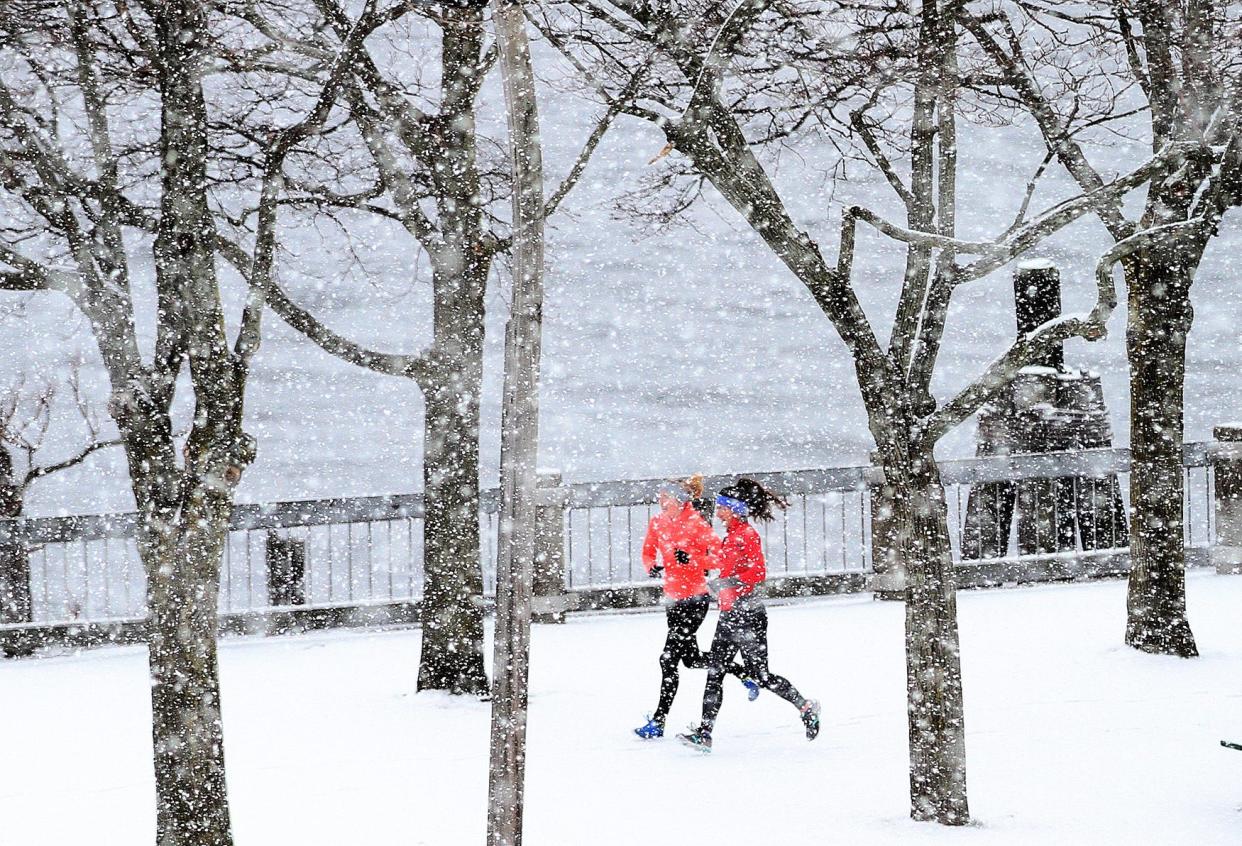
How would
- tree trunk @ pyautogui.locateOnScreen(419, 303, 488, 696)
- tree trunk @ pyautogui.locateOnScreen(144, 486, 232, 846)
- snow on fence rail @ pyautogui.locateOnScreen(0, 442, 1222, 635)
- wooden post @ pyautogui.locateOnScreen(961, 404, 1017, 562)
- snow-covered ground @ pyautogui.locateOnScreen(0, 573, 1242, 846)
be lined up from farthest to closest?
1. wooden post @ pyautogui.locateOnScreen(961, 404, 1017, 562)
2. snow on fence rail @ pyautogui.locateOnScreen(0, 442, 1222, 635)
3. tree trunk @ pyautogui.locateOnScreen(419, 303, 488, 696)
4. snow-covered ground @ pyautogui.locateOnScreen(0, 573, 1242, 846)
5. tree trunk @ pyautogui.locateOnScreen(144, 486, 232, 846)

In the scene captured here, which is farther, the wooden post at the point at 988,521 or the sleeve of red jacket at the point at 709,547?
the wooden post at the point at 988,521

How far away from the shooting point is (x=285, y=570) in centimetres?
1300

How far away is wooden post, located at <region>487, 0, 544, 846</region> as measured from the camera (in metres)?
4.66

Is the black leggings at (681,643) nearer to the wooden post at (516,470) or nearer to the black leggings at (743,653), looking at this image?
the black leggings at (743,653)

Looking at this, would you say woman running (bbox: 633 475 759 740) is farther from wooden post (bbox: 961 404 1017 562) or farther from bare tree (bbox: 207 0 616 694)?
wooden post (bbox: 961 404 1017 562)

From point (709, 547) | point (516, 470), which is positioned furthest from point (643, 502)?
point (516, 470)

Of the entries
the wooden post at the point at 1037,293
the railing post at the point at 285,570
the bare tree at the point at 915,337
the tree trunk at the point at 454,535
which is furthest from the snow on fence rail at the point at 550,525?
the bare tree at the point at 915,337

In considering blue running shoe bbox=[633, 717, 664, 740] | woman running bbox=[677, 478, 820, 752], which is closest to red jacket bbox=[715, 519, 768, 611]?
woman running bbox=[677, 478, 820, 752]

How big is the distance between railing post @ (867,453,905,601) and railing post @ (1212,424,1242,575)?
389 cm

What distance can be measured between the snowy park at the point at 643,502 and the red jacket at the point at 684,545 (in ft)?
0.07

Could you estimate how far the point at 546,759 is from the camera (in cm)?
779

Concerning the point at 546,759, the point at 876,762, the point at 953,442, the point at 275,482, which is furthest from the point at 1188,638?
the point at 953,442

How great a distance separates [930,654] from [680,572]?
2224 millimetres

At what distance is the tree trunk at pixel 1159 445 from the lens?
32.6 ft
